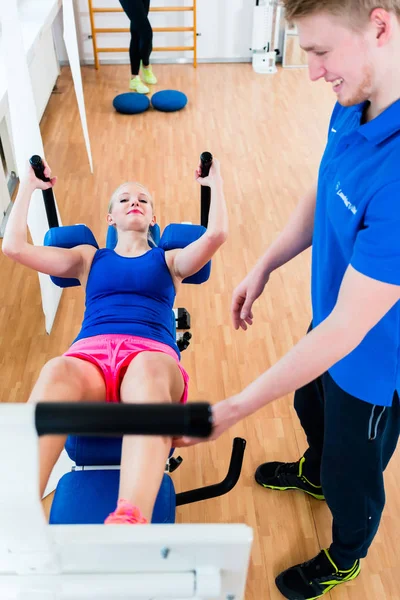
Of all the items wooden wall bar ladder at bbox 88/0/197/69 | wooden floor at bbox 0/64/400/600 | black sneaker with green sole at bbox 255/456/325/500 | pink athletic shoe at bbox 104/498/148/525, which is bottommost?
wooden floor at bbox 0/64/400/600

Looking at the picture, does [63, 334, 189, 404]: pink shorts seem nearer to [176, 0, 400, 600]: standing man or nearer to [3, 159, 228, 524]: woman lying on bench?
[3, 159, 228, 524]: woman lying on bench

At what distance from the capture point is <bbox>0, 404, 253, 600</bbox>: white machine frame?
2.08 ft

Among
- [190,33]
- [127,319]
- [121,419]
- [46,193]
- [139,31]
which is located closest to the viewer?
[121,419]

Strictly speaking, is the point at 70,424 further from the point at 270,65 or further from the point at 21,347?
the point at 270,65

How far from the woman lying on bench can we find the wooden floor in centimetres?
62

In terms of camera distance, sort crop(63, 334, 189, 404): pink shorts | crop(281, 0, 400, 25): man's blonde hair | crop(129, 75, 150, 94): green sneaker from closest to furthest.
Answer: crop(281, 0, 400, 25): man's blonde hair
crop(63, 334, 189, 404): pink shorts
crop(129, 75, 150, 94): green sneaker

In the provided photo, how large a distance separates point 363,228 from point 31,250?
1.09 meters

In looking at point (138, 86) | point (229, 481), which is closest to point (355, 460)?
point (229, 481)

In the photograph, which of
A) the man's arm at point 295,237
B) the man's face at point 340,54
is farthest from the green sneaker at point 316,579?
the man's face at point 340,54

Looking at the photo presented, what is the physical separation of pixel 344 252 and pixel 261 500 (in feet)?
3.72

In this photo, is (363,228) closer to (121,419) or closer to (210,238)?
(121,419)

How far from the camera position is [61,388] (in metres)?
1.37

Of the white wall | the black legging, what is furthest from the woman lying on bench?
the white wall

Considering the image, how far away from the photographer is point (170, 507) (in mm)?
Answer: 1288
